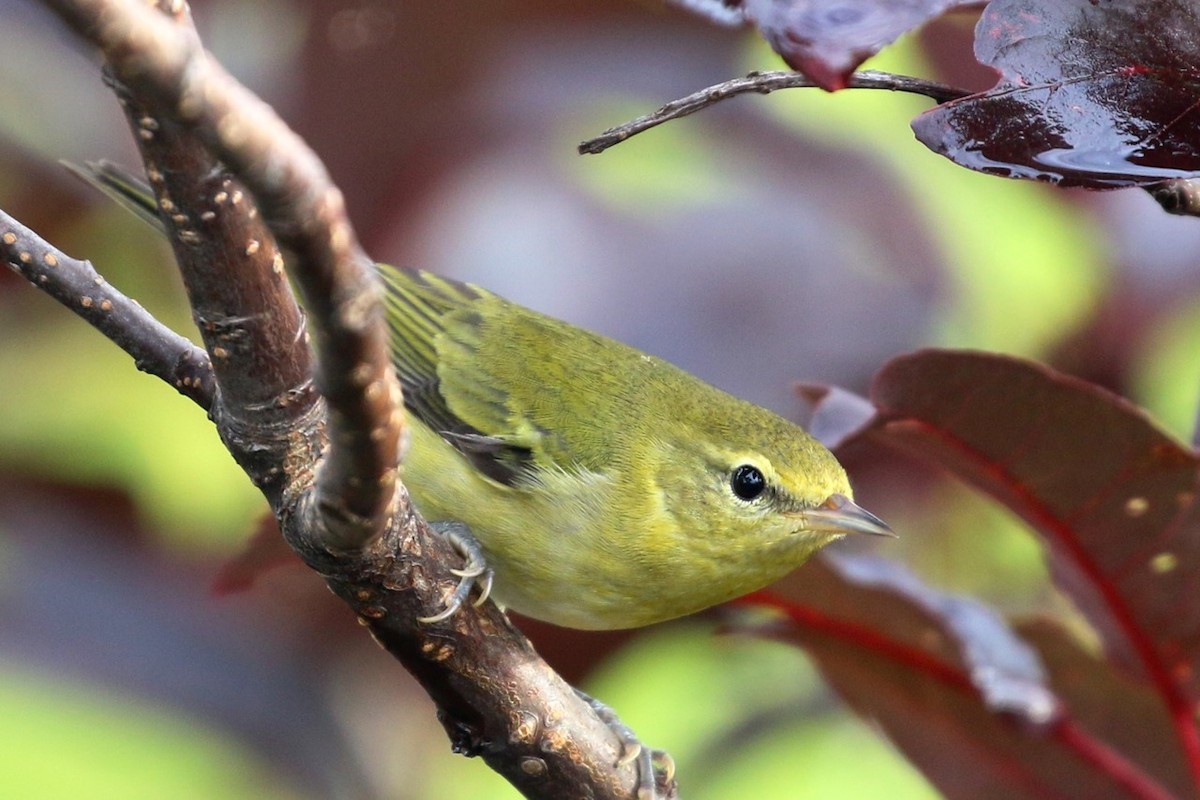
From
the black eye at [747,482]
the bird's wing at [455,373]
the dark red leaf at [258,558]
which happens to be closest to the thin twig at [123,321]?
the dark red leaf at [258,558]

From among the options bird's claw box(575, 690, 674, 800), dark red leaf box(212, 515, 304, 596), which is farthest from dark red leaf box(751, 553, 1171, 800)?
dark red leaf box(212, 515, 304, 596)

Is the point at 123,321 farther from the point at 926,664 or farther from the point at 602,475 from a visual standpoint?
the point at 926,664

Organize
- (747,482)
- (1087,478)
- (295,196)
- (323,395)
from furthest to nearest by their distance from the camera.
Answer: (747,482), (1087,478), (323,395), (295,196)

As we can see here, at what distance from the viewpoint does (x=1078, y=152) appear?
122cm

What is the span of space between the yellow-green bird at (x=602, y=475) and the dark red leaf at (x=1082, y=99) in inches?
50.8

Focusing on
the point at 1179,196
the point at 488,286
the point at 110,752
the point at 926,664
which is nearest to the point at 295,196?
the point at 1179,196

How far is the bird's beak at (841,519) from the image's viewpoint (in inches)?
96.3

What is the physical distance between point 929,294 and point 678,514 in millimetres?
801

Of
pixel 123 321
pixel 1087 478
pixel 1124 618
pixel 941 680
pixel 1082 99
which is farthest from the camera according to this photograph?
Result: pixel 941 680

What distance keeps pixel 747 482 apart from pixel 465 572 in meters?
1.02

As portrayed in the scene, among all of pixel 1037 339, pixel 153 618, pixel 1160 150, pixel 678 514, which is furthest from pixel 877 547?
pixel 1160 150

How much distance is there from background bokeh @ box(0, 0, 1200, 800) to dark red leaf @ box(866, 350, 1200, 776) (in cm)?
78

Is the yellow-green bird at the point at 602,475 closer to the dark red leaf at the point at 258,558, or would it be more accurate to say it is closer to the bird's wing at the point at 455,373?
the bird's wing at the point at 455,373

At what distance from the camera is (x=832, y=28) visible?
1140mm
